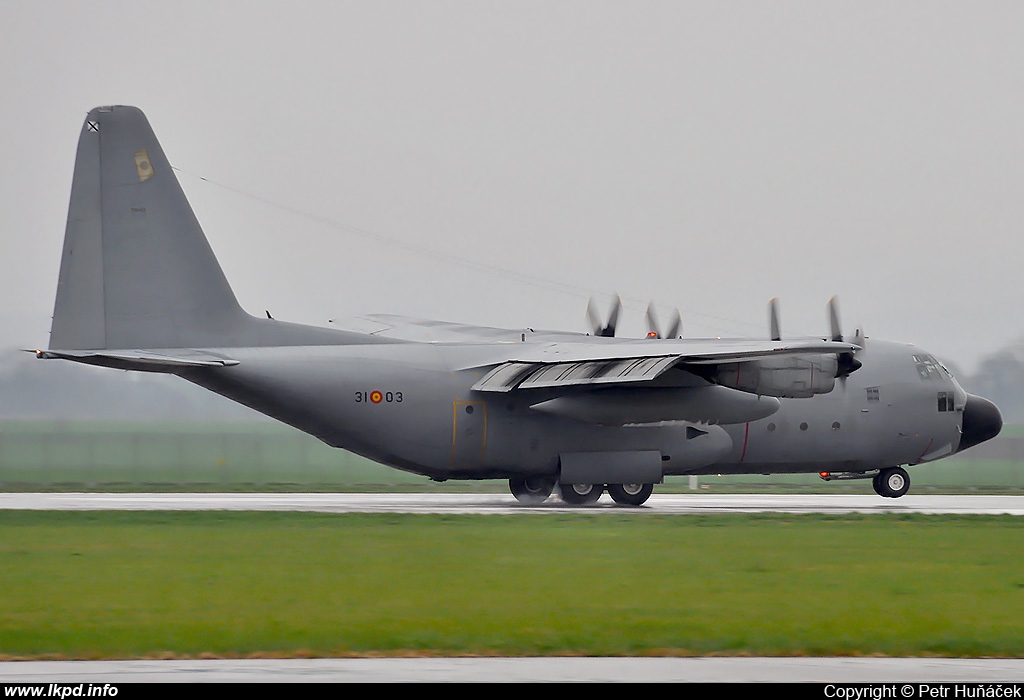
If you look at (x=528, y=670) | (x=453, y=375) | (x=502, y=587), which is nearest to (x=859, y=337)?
(x=453, y=375)

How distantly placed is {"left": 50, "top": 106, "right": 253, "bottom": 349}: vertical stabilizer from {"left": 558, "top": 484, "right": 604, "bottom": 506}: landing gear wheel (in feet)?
30.5

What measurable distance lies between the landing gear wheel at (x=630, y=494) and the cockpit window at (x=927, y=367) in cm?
816

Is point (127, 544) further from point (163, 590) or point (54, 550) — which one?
point (163, 590)

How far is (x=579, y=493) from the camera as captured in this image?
31.5 m

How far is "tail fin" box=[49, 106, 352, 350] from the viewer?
2812 cm

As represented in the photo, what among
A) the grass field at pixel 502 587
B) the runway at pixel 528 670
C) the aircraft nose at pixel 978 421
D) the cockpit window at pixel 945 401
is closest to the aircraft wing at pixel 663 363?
the grass field at pixel 502 587

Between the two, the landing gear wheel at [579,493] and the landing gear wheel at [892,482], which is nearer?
the landing gear wheel at [579,493]

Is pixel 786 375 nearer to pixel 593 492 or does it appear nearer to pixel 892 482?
pixel 593 492

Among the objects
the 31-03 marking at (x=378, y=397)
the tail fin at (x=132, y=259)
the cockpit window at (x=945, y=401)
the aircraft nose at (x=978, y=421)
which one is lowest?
the aircraft nose at (x=978, y=421)

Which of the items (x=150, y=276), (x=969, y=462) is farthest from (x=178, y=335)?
(x=969, y=462)

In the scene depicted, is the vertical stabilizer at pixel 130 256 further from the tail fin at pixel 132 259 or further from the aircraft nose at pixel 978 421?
the aircraft nose at pixel 978 421

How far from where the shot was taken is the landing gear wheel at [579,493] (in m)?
31.4

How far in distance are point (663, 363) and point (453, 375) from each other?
18.4ft

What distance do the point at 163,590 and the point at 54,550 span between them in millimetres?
5328
